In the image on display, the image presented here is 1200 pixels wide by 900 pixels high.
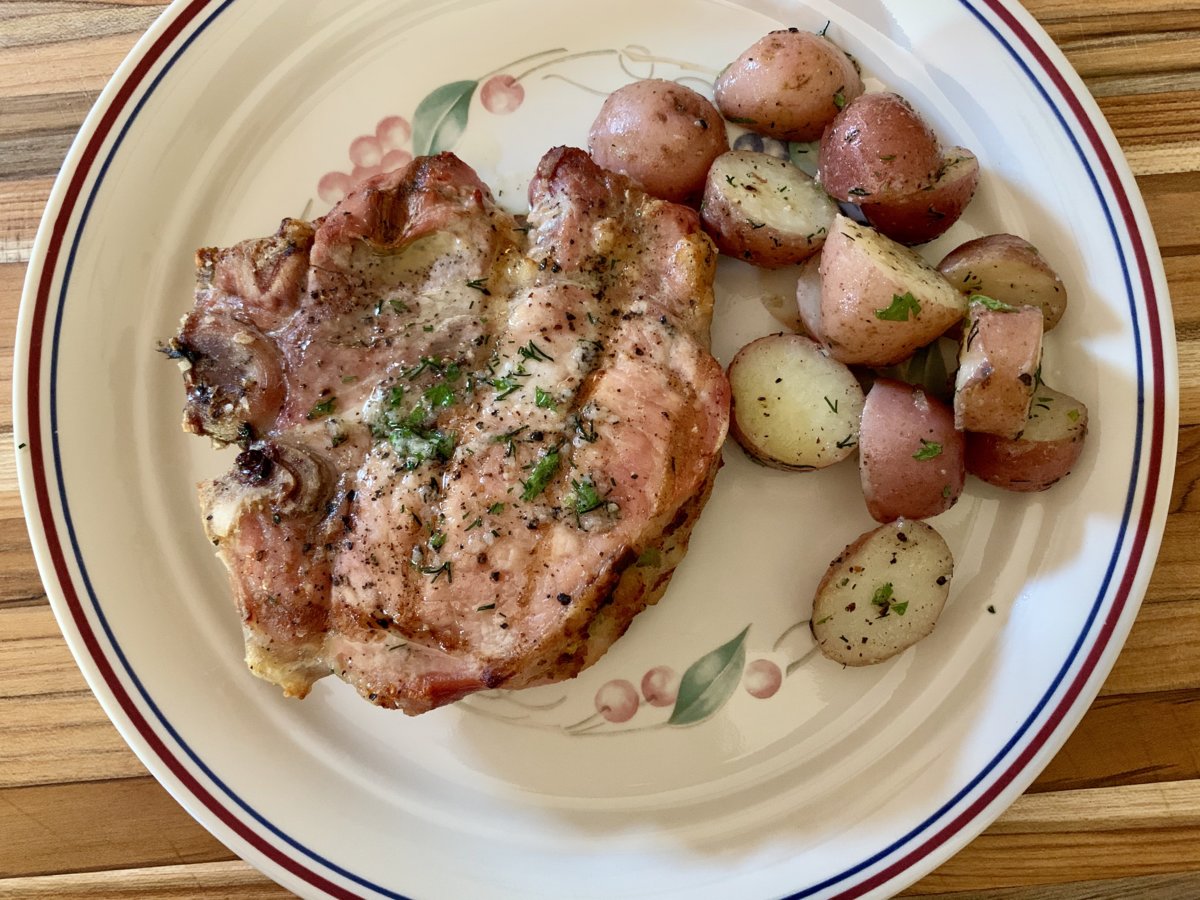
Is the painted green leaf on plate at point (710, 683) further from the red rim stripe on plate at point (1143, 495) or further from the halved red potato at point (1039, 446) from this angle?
the halved red potato at point (1039, 446)

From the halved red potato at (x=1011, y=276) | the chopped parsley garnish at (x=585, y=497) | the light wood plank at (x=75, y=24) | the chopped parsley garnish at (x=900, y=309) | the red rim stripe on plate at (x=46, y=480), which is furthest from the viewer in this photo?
the light wood plank at (x=75, y=24)

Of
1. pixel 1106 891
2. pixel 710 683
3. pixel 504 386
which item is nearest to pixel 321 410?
pixel 504 386

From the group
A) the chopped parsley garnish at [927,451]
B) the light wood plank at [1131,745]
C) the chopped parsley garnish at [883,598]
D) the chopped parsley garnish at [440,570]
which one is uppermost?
the chopped parsley garnish at [927,451]

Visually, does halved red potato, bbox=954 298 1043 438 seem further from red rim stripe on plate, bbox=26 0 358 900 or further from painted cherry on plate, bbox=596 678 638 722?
red rim stripe on plate, bbox=26 0 358 900

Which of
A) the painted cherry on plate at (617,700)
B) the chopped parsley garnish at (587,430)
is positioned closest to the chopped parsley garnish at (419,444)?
the chopped parsley garnish at (587,430)

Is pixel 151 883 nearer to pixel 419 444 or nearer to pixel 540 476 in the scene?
pixel 419 444

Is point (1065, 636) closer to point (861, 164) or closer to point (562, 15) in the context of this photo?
point (861, 164)
